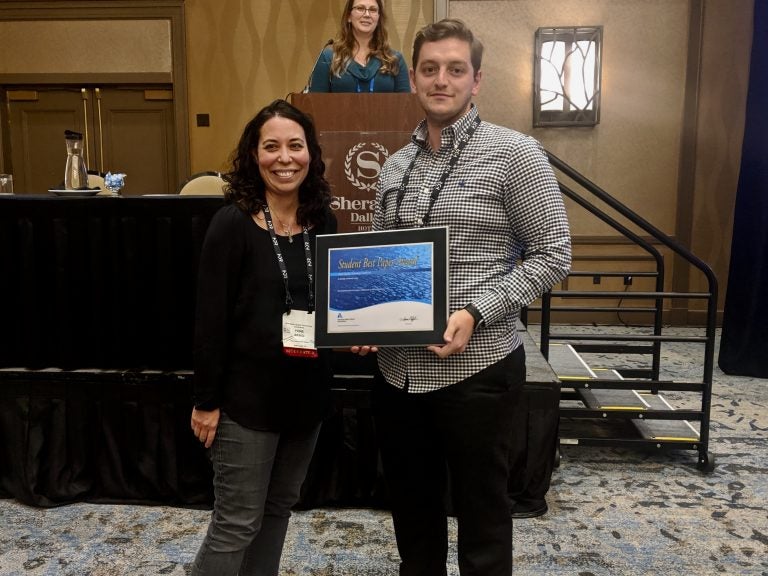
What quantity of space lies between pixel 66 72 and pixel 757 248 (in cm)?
576

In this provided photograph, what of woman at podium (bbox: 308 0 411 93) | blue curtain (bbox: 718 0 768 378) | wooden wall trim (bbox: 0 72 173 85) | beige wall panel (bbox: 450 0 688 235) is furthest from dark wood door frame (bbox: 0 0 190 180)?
blue curtain (bbox: 718 0 768 378)

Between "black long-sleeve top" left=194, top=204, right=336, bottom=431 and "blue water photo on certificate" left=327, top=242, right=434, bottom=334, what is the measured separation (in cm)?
11

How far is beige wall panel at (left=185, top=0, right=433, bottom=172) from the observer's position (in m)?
5.39

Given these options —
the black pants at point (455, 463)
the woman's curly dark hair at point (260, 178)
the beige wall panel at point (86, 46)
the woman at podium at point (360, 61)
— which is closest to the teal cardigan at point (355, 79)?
the woman at podium at point (360, 61)

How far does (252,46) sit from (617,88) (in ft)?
10.6

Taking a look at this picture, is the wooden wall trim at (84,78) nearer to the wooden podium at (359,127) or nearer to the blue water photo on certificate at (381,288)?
the wooden podium at (359,127)

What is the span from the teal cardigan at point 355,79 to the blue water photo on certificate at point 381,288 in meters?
1.04

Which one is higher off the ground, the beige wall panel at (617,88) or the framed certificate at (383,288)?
the beige wall panel at (617,88)

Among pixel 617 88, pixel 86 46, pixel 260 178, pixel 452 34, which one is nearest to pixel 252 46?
pixel 86 46

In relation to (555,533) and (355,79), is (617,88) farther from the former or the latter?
(555,533)

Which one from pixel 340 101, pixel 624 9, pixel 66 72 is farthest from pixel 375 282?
pixel 66 72

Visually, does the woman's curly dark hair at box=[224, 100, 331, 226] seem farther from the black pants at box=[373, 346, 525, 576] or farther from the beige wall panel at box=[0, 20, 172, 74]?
the beige wall panel at box=[0, 20, 172, 74]

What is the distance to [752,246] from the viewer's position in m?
4.19

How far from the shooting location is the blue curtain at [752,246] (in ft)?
13.3
